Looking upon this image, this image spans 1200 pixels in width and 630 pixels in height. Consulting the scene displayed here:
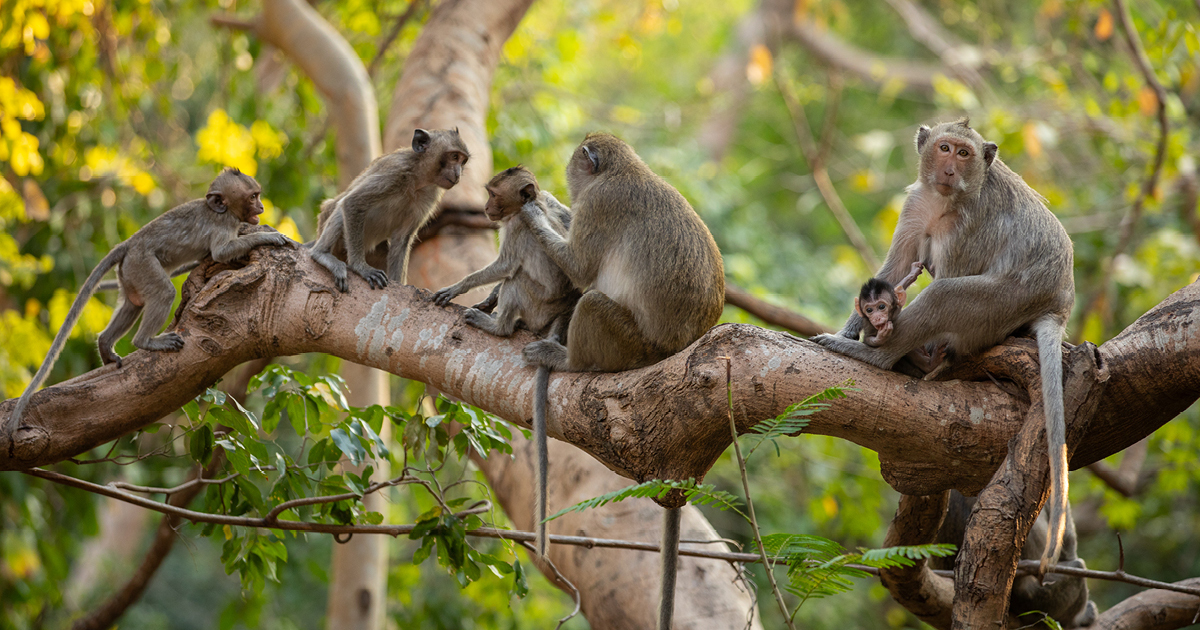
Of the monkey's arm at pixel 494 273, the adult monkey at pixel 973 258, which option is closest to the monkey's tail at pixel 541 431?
the monkey's arm at pixel 494 273

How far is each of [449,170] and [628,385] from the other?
6.14 feet

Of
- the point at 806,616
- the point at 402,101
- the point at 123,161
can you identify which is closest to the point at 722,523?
the point at 806,616

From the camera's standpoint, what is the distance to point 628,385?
125 inches

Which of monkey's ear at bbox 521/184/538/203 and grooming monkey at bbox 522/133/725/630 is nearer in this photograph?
grooming monkey at bbox 522/133/725/630

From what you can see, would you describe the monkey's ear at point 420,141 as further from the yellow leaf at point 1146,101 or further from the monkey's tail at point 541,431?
the yellow leaf at point 1146,101

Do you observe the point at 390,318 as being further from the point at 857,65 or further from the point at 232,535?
the point at 857,65

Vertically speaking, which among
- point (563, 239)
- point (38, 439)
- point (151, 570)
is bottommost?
point (151, 570)

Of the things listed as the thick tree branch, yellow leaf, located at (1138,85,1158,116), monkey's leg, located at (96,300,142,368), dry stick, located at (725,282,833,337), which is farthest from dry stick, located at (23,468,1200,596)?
yellow leaf, located at (1138,85,1158,116)

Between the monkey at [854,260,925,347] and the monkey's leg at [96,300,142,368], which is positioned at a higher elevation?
the monkey at [854,260,925,347]

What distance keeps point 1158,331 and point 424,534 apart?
2795 mm

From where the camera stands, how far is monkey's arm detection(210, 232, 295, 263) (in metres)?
3.71

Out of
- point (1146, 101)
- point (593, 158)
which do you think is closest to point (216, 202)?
point (593, 158)

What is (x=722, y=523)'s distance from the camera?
39.4 feet

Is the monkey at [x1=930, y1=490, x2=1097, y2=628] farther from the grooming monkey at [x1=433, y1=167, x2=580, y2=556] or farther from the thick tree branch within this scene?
the grooming monkey at [x1=433, y1=167, x2=580, y2=556]
